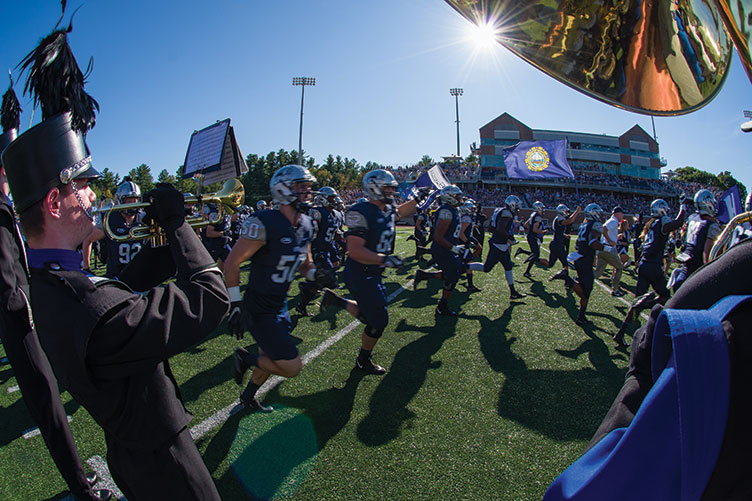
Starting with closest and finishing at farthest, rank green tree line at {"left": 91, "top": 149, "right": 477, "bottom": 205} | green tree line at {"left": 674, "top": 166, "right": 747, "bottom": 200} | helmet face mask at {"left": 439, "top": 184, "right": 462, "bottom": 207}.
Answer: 1. helmet face mask at {"left": 439, "top": 184, "right": 462, "bottom": 207}
2. green tree line at {"left": 91, "top": 149, "right": 477, "bottom": 205}
3. green tree line at {"left": 674, "top": 166, "right": 747, "bottom": 200}

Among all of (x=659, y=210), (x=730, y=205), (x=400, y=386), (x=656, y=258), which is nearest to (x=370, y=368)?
(x=400, y=386)

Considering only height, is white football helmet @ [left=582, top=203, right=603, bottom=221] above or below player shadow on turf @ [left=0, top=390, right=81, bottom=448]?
above

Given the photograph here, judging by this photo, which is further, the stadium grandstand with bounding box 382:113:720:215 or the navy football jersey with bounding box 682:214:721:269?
the stadium grandstand with bounding box 382:113:720:215

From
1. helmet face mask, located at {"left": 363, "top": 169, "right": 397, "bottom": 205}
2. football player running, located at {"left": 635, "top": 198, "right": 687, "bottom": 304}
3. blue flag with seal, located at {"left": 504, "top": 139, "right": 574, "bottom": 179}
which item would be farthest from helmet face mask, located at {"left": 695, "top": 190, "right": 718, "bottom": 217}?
blue flag with seal, located at {"left": 504, "top": 139, "right": 574, "bottom": 179}

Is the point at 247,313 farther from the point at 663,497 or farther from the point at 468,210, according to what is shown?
the point at 468,210

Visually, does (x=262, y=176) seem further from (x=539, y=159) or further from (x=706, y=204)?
(x=706, y=204)

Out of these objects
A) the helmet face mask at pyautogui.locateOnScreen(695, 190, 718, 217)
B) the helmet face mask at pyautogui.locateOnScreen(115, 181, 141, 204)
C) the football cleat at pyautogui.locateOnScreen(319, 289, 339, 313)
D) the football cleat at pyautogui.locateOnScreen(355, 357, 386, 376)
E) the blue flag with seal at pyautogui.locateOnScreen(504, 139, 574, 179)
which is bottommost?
the football cleat at pyautogui.locateOnScreen(355, 357, 386, 376)

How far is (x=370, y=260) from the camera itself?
4684mm

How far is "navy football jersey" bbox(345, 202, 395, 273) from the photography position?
482 centimetres

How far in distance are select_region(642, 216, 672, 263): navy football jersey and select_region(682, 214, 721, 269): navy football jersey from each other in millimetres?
335

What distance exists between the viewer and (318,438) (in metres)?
3.51

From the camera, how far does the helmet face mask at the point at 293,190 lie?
400 cm

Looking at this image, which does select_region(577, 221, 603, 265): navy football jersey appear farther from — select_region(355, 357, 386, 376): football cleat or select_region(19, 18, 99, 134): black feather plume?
select_region(19, 18, 99, 134): black feather plume

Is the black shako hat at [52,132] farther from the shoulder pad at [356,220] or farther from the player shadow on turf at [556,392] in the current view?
the player shadow on turf at [556,392]
